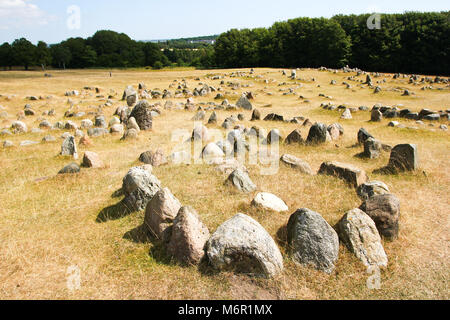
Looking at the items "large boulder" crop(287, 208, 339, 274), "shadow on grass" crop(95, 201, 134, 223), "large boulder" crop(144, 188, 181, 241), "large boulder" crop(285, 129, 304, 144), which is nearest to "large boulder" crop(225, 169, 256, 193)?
"large boulder" crop(144, 188, 181, 241)

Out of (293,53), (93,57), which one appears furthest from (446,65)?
(93,57)

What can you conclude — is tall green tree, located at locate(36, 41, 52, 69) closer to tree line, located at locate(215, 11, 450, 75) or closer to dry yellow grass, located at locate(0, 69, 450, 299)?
tree line, located at locate(215, 11, 450, 75)

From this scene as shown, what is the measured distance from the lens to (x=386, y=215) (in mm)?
5879

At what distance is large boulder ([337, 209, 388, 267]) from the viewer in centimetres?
523

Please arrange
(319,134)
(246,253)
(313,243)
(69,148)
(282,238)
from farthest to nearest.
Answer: (319,134), (69,148), (282,238), (313,243), (246,253)

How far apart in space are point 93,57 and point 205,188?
74899mm

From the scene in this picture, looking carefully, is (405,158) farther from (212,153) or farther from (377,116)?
(377,116)

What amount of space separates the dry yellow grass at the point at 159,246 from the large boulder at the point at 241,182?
10.6 inches

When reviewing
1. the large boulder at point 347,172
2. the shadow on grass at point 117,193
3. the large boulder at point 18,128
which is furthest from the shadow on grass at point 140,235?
the large boulder at point 18,128

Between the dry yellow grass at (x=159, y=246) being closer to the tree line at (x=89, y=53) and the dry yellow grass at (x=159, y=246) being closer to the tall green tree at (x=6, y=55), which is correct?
the tall green tree at (x=6, y=55)

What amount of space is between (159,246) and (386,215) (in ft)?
14.9

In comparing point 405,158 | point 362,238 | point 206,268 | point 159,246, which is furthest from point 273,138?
point 206,268

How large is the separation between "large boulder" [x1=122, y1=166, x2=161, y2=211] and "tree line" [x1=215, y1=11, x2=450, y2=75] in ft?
192

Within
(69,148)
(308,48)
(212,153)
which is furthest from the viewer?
(308,48)
